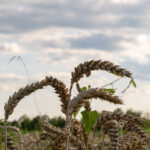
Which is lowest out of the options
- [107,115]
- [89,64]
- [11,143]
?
[11,143]

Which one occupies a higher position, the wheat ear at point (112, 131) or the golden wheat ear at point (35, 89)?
the golden wheat ear at point (35, 89)

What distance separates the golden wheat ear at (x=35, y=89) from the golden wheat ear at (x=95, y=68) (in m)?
0.10

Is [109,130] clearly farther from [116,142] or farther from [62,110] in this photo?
[62,110]

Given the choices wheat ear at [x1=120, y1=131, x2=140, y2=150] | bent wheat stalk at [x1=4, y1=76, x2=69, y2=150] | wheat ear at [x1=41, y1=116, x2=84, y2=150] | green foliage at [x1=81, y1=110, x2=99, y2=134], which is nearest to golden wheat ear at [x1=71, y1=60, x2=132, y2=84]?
bent wheat stalk at [x1=4, y1=76, x2=69, y2=150]

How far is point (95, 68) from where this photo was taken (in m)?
2.53

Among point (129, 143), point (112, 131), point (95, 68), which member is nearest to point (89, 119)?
point (112, 131)

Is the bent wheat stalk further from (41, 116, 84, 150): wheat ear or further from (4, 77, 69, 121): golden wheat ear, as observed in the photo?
(41, 116, 84, 150): wheat ear

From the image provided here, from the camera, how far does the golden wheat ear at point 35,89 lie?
2.71 metres

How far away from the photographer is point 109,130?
328 centimetres

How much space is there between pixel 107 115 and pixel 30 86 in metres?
0.66

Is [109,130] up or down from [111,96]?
down

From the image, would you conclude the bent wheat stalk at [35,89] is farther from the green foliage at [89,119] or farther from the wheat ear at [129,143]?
the wheat ear at [129,143]

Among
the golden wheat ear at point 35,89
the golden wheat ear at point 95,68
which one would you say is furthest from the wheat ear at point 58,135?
the golden wheat ear at point 95,68

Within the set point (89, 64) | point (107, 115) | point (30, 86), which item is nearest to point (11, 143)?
point (30, 86)
